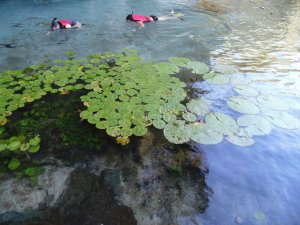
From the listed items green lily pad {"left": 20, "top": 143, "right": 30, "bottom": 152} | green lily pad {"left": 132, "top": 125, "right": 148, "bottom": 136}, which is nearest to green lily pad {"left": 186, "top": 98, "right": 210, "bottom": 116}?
green lily pad {"left": 132, "top": 125, "right": 148, "bottom": 136}

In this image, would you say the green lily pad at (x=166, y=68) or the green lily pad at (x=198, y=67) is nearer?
the green lily pad at (x=166, y=68)

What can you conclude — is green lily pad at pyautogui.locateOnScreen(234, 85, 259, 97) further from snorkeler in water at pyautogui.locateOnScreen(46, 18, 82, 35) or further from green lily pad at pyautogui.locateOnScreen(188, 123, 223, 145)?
snorkeler in water at pyautogui.locateOnScreen(46, 18, 82, 35)

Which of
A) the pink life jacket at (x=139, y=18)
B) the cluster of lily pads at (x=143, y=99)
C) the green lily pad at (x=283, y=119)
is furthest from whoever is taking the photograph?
the pink life jacket at (x=139, y=18)

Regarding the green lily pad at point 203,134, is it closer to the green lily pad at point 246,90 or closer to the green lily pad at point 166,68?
the green lily pad at point 246,90

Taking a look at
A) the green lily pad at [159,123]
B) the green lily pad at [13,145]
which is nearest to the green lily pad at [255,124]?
the green lily pad at [159,123]

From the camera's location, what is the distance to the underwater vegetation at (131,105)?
3219mm

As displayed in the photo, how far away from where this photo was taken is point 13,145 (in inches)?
118

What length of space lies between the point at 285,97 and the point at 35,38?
534cm

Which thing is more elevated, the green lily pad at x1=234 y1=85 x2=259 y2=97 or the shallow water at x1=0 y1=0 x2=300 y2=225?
the green lily pad at x1=234 y1=85 x2=259 y2=97

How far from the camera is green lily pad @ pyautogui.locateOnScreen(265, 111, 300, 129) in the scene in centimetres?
341

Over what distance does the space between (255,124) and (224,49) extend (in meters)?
2.80

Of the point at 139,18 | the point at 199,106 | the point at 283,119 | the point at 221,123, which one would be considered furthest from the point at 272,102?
the point at 139,18

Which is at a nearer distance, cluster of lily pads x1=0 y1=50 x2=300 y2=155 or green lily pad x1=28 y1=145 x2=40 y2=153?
green lily pad x1=28 y1=145 x2=40 y2=153

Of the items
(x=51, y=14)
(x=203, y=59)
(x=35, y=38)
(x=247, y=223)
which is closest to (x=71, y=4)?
(x=51, y=14)
